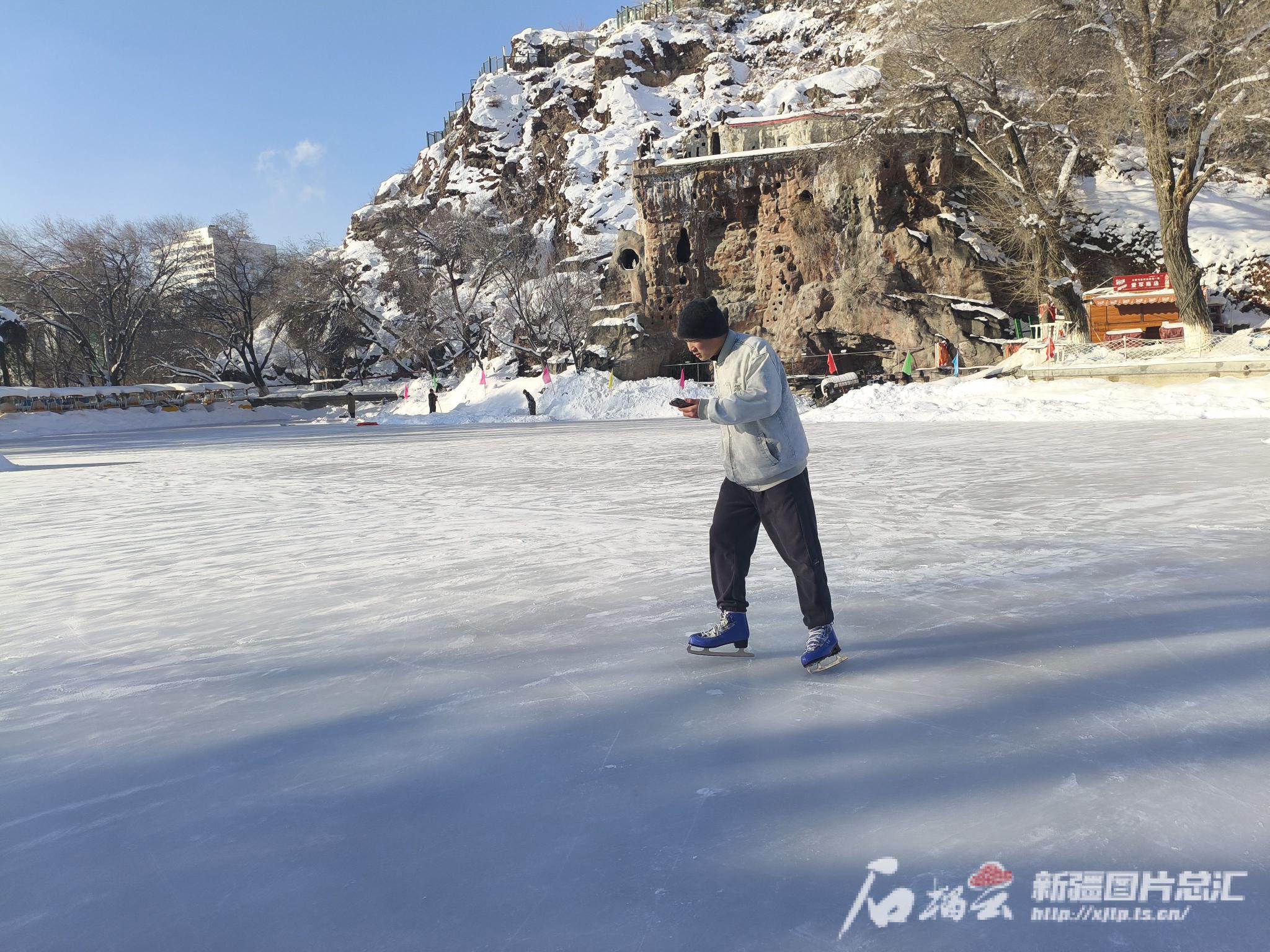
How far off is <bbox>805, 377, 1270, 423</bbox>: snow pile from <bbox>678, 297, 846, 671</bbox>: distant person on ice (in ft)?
39.2

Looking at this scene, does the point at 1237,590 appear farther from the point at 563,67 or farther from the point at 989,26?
the point at 563,67

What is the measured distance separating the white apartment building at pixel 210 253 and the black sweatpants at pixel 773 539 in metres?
48.4

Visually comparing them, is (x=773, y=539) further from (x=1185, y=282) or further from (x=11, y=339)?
(x=11, y=339)

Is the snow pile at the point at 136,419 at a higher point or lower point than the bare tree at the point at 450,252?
lower

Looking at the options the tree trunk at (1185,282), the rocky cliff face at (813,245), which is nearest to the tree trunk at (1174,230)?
the tree trunk at (1185,282)

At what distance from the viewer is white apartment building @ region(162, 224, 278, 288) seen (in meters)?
44.8

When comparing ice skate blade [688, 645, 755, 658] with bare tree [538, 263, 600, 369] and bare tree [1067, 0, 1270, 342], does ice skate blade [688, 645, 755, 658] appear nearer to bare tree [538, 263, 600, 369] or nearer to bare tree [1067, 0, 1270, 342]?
bare tree [1067, 0, 1270, 342]

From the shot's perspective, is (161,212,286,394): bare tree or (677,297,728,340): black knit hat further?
(161,212,286,394): bare tree

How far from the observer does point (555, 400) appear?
28.5 m

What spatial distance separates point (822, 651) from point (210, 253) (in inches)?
2049

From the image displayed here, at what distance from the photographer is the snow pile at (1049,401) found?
13281 millimetres

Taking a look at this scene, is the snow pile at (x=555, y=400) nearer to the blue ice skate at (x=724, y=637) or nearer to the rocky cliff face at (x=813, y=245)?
the rocky cliff face at (x=813, y=245)

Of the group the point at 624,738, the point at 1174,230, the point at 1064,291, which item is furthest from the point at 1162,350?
the point at 624,738

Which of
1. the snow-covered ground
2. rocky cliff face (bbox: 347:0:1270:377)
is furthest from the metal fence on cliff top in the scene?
the snow-covered ground
